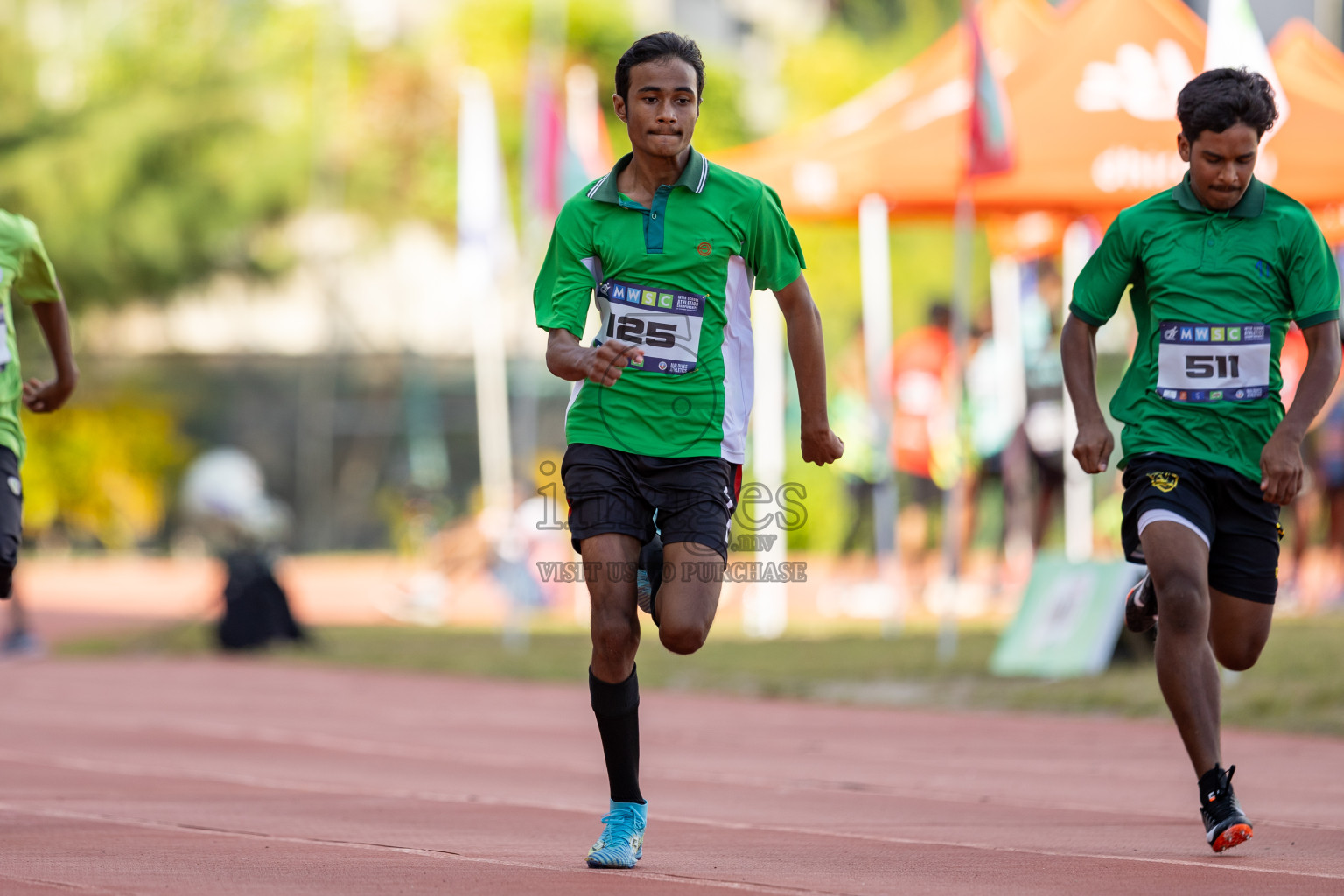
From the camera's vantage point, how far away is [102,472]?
26.6 meters

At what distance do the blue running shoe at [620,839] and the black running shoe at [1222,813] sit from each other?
1.49 meters

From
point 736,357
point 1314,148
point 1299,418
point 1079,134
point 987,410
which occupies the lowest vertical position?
point 1299,418

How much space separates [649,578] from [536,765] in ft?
11.0

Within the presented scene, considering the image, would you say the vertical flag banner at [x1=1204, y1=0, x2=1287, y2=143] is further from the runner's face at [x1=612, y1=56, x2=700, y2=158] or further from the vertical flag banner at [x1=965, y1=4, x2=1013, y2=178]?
the runner's face at [x1=612, y1=56, x2=700, y2=158]

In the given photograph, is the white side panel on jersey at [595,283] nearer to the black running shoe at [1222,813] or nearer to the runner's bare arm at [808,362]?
the runner's bare arm at [808,362]

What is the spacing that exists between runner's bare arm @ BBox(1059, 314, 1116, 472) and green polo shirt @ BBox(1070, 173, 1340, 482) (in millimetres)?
127

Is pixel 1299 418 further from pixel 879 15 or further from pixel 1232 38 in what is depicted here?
pixel 879 15

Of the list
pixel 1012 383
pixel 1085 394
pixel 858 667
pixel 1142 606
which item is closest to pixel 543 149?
pixel 858 667

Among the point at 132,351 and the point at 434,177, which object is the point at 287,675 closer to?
the point at 132,351

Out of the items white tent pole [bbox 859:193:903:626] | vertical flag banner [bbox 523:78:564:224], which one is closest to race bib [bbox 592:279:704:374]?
white tent pole [bbox 859:193:903:626]

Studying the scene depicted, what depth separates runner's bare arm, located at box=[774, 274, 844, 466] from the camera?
16.9ft

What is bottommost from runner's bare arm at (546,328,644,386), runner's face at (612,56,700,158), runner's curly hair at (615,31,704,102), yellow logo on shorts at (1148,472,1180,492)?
yellow logo on shorts at (1148,472,1180,492)

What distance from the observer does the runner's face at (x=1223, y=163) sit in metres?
5.30

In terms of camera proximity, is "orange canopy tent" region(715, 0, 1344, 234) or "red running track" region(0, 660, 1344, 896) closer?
"red running track" region(0, 660, 1344, 896)
